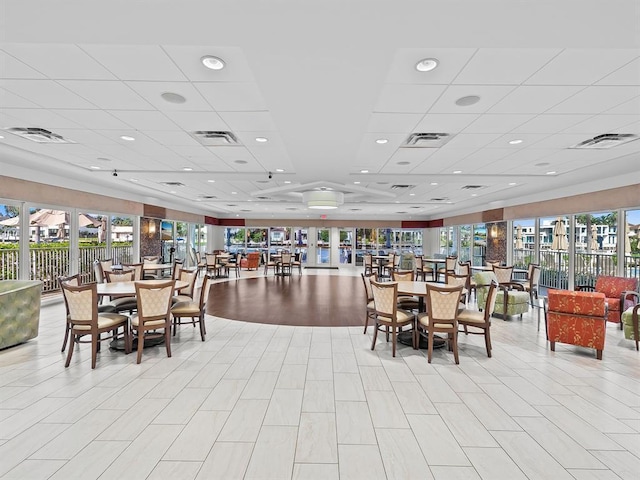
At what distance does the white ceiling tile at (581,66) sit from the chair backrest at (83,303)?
200 inches

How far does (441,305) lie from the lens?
415 cm

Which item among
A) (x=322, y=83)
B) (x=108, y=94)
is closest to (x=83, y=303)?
(x=108, y=94)

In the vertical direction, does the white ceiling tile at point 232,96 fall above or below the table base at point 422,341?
above

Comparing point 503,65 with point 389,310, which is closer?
point 503,65

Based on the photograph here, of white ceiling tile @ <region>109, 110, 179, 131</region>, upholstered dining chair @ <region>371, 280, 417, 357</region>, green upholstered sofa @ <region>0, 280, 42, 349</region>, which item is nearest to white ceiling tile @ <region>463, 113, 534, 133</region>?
upholstered dining chair @ <region>371, 280, 417, 357</region>

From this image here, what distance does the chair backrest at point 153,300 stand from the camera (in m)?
4.07

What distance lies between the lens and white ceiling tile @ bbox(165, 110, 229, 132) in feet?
12.1

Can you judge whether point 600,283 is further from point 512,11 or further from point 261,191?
point 261,191

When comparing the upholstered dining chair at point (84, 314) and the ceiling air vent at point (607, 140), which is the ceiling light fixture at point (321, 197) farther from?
the upholstered dining chair at point (84, 314)

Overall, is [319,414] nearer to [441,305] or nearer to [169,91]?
[441,305]

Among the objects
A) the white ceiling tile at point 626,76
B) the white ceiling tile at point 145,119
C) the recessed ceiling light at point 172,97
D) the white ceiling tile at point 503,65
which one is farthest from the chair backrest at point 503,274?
the recessed ceiling light at point 172,97

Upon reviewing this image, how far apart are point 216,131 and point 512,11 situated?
3452mm

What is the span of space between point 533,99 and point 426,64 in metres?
1.40

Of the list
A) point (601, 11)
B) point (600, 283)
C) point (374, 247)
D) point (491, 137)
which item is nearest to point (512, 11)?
point (601, 11)
